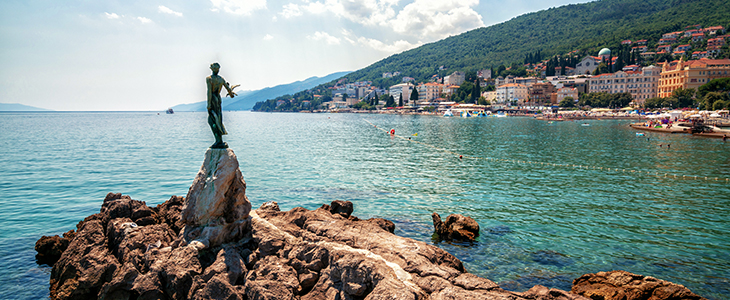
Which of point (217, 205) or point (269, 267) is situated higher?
point (217, 205)

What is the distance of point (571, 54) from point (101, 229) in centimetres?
20475

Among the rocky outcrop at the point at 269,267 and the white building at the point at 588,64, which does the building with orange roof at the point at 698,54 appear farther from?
the rocky outcrop at the point at 269,267

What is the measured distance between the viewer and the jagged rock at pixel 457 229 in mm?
12141

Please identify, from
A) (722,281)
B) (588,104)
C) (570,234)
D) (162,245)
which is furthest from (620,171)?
(588,104)

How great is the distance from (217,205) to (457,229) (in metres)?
7.05

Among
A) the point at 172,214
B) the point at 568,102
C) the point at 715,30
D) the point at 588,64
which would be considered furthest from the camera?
the point at 588,64

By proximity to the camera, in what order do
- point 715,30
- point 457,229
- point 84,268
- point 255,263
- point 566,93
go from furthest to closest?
point 715,30, point 566,93, point 457,229, point 84,268, point 255,263

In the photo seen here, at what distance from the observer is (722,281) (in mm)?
9195

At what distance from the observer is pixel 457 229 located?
12.2 meters

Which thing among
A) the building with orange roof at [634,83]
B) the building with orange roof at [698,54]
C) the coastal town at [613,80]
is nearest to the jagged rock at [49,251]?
the coastal town at [613,80]

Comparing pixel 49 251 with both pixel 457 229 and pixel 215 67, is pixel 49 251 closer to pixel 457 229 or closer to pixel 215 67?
pixel 215 67

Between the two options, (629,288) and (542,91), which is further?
(542,91)

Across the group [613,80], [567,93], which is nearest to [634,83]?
[613,80]

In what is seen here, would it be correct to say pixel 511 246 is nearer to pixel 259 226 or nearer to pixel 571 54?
pixel 259 226
